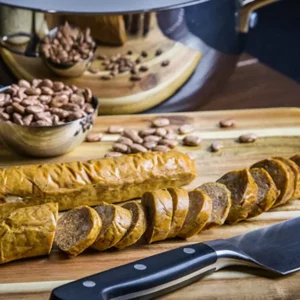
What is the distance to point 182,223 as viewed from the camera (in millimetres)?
1322

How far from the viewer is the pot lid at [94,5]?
163cm

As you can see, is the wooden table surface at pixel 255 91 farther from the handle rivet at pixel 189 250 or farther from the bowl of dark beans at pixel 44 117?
the handle rivet at pixel 189 250

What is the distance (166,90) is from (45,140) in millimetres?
372

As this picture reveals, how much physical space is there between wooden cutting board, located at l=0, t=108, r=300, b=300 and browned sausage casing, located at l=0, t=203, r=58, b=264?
0.09ft

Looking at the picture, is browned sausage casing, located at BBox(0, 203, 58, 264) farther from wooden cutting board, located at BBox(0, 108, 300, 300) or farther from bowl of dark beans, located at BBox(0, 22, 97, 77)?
bowl of dark beans, located at BBox(0, 22, 97, 77)

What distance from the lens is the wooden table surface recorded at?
205 cm

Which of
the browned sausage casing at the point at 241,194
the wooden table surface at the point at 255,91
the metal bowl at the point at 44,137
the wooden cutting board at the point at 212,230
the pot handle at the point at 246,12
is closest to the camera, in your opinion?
the wooden cutting board at the point at 212,230

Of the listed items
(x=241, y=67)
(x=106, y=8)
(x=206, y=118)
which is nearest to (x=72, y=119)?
(x=106, y=8)

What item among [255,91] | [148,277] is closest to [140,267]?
[148,277]

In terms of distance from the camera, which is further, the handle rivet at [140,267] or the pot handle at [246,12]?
the pot handle at [246,12]

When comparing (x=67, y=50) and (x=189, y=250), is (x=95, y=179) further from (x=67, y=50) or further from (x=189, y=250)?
(x=67, y=50)

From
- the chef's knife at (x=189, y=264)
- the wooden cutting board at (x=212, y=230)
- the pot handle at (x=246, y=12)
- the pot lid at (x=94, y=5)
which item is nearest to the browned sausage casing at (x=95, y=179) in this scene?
the wooden cutting board at (x=212, y=230)

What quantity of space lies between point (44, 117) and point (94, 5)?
281 millimetres

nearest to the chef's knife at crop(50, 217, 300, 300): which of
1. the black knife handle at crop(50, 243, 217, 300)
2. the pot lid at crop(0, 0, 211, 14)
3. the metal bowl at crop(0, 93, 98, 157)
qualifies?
the black knife handle at crop(50, 243, 217, 300)
